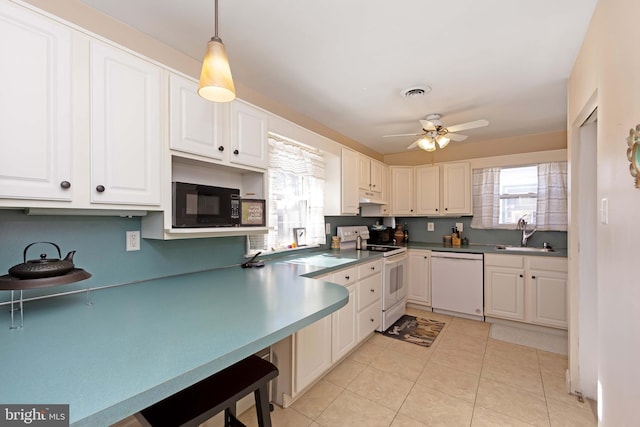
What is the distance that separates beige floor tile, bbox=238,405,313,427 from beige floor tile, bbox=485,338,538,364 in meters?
1.88

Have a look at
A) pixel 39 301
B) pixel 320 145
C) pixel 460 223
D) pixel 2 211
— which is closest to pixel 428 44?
pixel 320 145

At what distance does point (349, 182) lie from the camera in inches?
128

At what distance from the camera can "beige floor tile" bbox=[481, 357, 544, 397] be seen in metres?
2.19

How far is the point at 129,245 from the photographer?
163cm

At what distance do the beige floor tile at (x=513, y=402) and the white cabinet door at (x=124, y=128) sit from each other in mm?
2563

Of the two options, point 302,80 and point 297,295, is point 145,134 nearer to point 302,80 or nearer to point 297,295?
point 297,295

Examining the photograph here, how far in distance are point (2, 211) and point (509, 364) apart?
3600 millimetres

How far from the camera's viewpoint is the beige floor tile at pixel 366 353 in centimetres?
258

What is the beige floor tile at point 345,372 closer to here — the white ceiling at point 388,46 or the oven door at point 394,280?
the oven door at point 394,280

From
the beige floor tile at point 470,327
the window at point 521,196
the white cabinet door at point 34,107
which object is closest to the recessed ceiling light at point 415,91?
the window at point 521,196

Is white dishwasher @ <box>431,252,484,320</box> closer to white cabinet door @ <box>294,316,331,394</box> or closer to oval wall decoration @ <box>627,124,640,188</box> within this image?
white cabinet door @ <box>294,316,331,394</box>

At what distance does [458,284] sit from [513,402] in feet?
5.52

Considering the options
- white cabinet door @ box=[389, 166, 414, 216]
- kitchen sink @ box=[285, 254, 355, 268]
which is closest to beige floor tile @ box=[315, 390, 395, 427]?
kitchen sink @ box=[285, 254, 355, 268]

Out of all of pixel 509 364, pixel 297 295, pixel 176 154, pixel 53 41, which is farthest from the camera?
pixel 509 364
